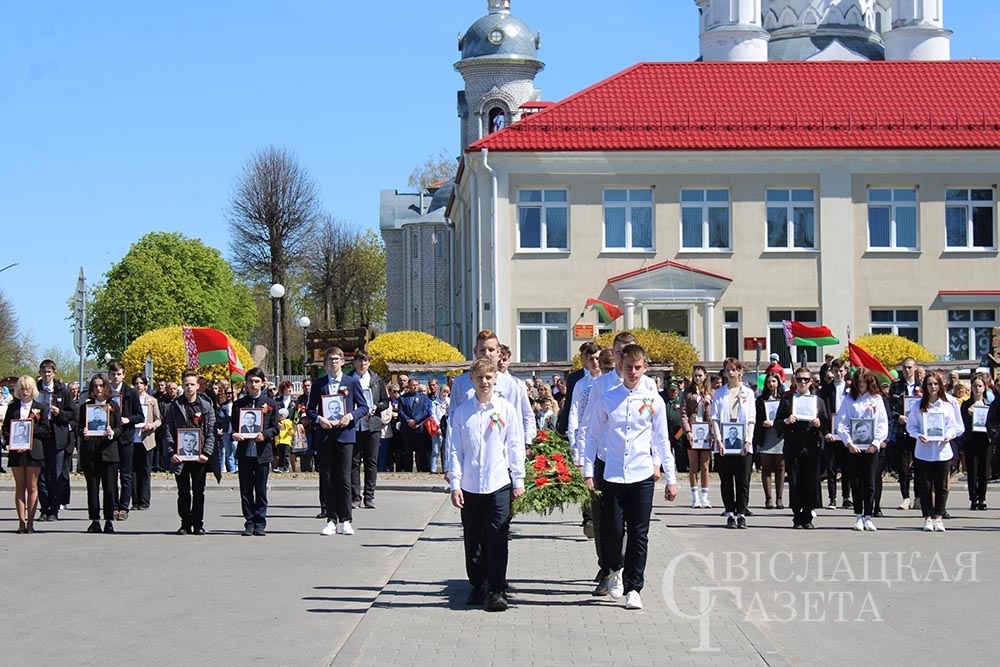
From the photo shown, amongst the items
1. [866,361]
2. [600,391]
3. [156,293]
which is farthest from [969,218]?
[156,293]

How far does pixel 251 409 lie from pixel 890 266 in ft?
103

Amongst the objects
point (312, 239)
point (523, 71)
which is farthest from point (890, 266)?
point (523, 71)

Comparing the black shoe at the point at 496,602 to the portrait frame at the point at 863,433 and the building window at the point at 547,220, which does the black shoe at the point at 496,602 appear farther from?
the building window at the point at 547,220

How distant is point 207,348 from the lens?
33.2 meters

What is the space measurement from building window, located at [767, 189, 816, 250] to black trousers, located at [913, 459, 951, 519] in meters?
27.9

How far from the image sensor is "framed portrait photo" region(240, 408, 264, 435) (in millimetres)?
17281

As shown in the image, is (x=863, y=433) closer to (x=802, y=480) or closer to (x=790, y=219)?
(x=802, y=480)

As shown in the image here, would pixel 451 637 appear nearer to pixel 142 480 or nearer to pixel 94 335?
pixel 142 480

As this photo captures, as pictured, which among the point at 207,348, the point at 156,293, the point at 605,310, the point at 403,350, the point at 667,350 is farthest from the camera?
the point at 156,293

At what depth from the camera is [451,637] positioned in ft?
31.6

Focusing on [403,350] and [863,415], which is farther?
[403,350]

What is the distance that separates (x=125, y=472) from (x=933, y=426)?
31.9ft

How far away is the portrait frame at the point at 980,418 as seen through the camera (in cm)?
2153

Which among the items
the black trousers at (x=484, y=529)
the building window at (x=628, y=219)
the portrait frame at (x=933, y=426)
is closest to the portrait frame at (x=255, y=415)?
the black trousers at (x=484, y=529)
